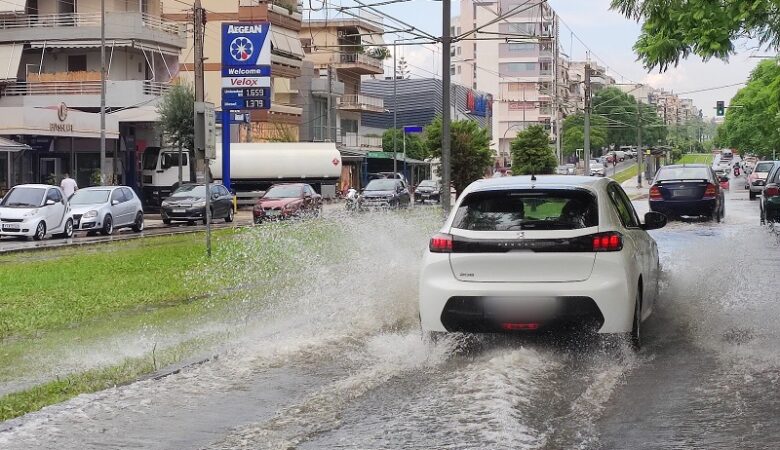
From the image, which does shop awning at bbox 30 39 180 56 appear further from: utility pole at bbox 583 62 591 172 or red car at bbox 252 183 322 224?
utility pole at bbox 583 62 591 172

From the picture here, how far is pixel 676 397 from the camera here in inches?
303

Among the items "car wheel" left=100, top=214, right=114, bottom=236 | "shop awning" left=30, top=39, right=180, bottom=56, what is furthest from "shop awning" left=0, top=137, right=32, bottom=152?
"car wheel" left=100, top=214, right=114, bottom=236

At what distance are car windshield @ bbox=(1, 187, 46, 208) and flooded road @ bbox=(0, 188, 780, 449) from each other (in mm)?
19393

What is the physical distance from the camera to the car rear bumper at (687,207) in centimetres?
2936

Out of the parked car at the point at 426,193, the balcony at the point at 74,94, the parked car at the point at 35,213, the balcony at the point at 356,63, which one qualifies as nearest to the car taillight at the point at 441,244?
the parked car at the point at 35,213

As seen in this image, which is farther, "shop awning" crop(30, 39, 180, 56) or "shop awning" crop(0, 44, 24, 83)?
"shop awning" crop(30, 39, 180, 56)

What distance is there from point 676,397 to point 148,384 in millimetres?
3794

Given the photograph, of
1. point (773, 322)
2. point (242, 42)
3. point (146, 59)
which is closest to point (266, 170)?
point (146, 59)

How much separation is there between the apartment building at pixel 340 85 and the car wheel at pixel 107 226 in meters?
43.1

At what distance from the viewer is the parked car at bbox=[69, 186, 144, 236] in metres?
32.8

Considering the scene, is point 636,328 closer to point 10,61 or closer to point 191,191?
point 191,191

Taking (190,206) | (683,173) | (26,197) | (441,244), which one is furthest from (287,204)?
(441,244)

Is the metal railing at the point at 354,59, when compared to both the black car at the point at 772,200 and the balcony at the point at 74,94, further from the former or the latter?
the black car at the point at 772,200

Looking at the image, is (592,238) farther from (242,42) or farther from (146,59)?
(146,59)
